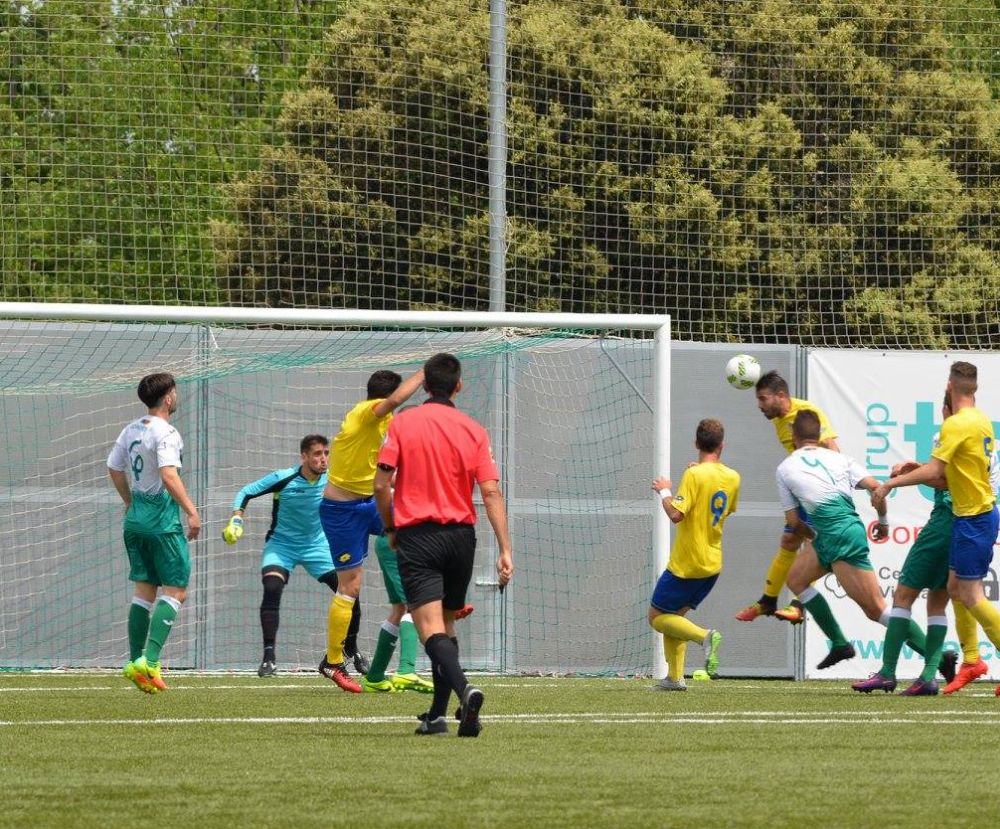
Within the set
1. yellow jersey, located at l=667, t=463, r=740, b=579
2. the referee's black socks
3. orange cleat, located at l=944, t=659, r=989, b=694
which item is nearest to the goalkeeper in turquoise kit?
yellow jersey, located at l=667, t=463, r=740, b=579

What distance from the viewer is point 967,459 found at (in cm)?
1123

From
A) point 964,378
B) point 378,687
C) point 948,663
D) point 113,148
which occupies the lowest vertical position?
point 378,687

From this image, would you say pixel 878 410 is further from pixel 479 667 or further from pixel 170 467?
pixel 170 467

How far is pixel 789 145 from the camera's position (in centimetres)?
2219

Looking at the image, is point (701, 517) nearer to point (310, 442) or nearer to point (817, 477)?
point (817, 477)

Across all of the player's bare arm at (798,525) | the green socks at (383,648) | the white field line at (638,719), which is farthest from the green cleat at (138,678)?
the player's bare arm at (798,525)

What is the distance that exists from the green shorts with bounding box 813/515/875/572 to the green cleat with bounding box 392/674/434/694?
2923 mm

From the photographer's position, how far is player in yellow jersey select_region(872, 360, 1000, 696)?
11.2m

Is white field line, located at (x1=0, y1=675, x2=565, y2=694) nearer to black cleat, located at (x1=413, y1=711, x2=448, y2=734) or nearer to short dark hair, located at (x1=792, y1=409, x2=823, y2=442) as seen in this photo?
short dark hair, located at (x1=792, y1=409, x2=823, y2=442)

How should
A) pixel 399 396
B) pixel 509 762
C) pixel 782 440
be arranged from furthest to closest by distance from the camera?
pixel 782 440 < pixel 399 396 < pixel 509 762

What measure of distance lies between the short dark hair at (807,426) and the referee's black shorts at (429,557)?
4578 mm

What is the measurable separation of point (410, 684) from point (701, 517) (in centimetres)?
231

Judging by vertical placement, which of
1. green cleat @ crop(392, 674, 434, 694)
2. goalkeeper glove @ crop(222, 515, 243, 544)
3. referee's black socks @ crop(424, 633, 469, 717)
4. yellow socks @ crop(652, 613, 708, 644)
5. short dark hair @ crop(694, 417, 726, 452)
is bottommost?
green cleat @ crop(392, 674, 434, 694)

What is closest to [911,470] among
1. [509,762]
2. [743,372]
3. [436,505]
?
[743,372]
